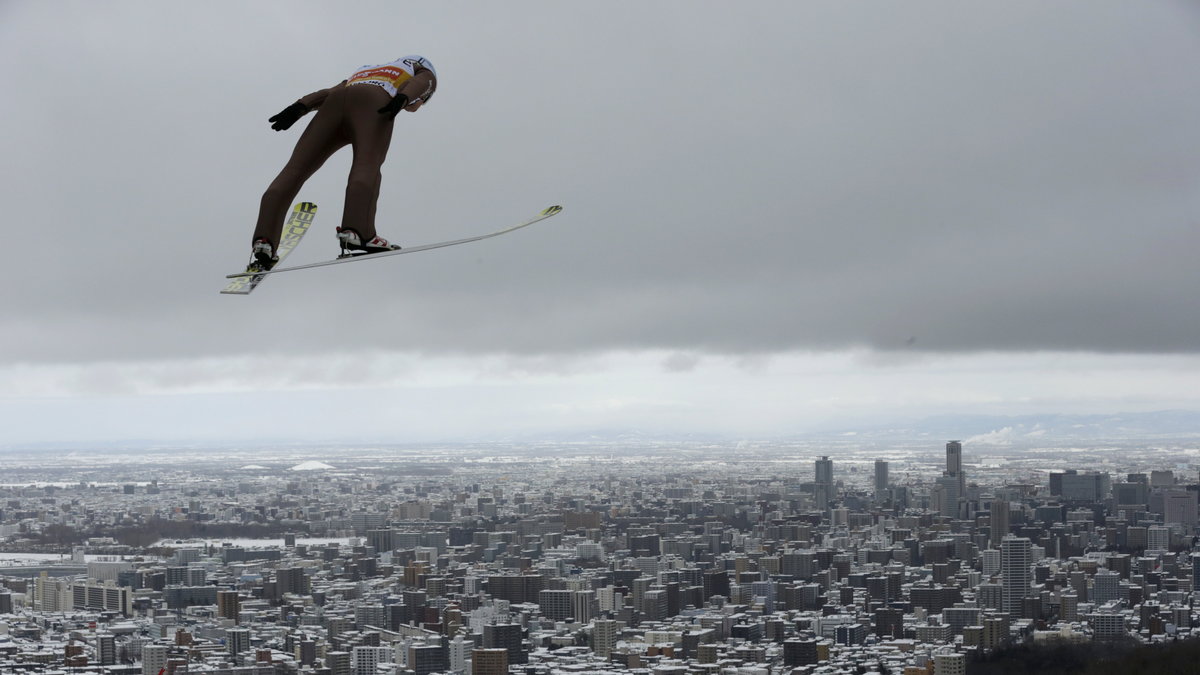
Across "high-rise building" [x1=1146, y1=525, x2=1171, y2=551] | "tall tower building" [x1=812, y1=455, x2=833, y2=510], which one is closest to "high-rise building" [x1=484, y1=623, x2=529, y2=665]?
"high-rise building" [x1=1146, y1=525, x2=1171, y2=551]

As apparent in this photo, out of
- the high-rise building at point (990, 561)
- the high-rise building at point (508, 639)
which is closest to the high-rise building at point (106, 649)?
the high-rise building at point (508, 639)

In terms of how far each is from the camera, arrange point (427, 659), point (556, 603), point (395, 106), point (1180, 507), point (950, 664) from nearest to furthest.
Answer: point (395, 106) < point (950, 664) < point (427, 659) < point (556, 603) < point (1180, 507)

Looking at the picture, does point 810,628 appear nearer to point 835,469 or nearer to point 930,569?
point 930,569

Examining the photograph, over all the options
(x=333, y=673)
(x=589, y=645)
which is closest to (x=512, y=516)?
(x=589, y=645)

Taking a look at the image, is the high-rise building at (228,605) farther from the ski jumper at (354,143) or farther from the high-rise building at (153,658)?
the ski jumper at (354,143)

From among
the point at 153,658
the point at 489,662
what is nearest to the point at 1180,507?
the point at 489,662

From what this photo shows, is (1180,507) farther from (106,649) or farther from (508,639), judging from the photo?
(106,649)

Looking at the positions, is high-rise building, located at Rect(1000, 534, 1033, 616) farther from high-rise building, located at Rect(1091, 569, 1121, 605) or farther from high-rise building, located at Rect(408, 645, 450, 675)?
high-rise building, located at Rect(408, 645, 450, 675)
